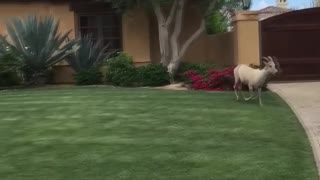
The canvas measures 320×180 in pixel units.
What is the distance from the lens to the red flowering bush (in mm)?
16578

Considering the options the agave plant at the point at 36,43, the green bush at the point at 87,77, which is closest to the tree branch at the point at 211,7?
the green bush at the point at 87,77

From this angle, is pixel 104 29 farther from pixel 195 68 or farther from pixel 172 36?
pixel 195 68

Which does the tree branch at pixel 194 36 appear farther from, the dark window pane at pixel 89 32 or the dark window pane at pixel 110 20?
the dark window pane at pixel 89 32

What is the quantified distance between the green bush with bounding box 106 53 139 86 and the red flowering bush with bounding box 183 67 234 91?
8.15 ft

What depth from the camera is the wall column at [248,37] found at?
63.2 ft

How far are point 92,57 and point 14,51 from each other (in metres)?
2.59

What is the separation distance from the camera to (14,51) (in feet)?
64.6

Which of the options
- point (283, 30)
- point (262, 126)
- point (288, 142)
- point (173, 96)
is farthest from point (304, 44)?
point (288, 142)

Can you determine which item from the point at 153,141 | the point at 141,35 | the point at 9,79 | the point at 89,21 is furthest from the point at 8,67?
the point at 153,141

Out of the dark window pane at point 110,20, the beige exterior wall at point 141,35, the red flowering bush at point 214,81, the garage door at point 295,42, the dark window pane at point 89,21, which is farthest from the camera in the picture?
the dark window pane at point 89,21

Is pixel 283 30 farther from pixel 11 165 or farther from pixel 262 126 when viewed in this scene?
pixel 11 165

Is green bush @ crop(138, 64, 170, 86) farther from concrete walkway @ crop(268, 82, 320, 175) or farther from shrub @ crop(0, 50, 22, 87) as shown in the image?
shrub @ crop(0, 50, 22, 87)

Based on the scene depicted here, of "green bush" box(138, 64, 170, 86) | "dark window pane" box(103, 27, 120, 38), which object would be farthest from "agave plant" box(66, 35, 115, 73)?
"green bush" box(138, 64, 170, 86)

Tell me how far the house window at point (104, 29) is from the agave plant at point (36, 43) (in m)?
2.20
